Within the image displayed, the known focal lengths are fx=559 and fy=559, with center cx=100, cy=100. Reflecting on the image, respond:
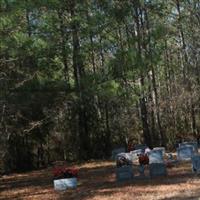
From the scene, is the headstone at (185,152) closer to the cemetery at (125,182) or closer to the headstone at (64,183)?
the cemetery at (125,182)

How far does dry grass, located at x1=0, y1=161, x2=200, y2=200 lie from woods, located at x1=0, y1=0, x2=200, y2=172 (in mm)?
1942

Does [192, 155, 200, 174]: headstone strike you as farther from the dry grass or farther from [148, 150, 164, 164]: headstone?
[148, 150, 164, 164]: headstone

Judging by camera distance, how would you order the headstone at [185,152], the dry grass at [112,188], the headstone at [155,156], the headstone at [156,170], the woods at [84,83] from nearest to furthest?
the dry grass at [112,188] < the headstone at [156,170] < the headstone at [155,156] < the headstone at [185,152] < the woods at [84,83]

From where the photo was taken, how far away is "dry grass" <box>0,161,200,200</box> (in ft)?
50.4

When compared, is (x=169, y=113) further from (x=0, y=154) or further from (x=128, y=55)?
(x=0, y=154)

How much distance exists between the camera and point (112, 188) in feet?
57.6

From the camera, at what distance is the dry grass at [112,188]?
50.4 feet

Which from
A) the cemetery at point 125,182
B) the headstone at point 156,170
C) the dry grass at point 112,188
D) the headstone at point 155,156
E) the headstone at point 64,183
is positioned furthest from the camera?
the headstone at point 155,156

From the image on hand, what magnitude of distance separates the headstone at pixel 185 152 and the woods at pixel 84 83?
5.33 m

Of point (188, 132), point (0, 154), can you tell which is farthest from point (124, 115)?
point (0, 154)

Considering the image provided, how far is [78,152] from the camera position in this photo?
1289 inches

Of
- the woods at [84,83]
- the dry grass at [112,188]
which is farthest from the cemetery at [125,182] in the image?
the woods at [84,83]

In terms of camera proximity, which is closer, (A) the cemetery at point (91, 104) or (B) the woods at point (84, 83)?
(A) the cemetery at point (91, 104)

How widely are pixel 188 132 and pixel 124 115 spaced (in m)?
6.32
